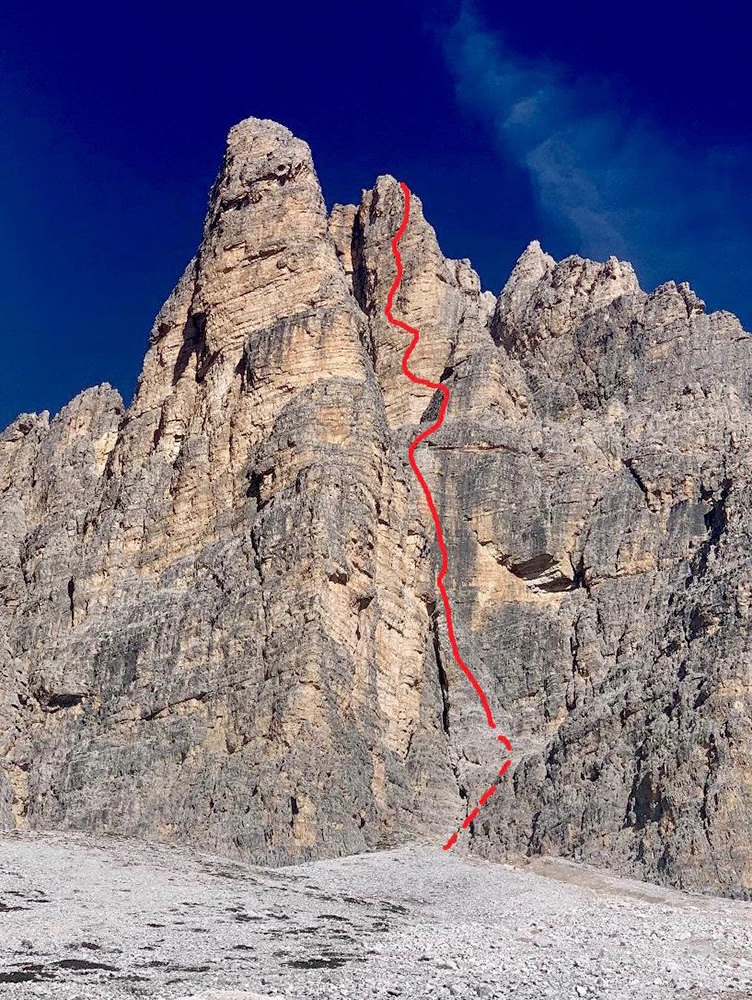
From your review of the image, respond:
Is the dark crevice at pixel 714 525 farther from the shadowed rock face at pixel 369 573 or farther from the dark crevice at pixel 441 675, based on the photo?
the dark crevice at pixel 441 675

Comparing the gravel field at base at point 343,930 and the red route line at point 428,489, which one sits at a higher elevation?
the red route line at point 428,489

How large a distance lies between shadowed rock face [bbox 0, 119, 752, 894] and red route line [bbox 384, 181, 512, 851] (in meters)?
0.46

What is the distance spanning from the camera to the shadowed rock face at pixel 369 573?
Answer: 38.9 metres

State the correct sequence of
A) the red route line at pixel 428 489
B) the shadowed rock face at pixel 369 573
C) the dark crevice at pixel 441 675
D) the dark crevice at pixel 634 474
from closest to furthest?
the shadowed rock face at pixel 369 573 < the red route line at pixel 428 489 < the dark crevice at pixel 441 675 < the dark crevice at pixel 634 474

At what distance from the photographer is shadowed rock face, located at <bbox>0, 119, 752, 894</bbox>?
38.9 meters

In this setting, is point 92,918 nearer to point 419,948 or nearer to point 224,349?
point 419,948

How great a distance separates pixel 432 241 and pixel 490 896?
141 feet

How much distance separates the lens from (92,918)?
24.1 metres

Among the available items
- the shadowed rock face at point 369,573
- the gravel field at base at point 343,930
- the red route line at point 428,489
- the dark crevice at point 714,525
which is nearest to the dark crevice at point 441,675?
the shadowed rock face at point 369,573

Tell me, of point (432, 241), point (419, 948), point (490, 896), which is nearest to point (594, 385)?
point (432, 241)

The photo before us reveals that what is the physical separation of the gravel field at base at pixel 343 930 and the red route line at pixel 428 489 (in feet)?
25.5

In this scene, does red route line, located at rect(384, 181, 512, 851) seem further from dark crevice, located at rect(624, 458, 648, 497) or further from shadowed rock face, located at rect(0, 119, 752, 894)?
dark crevice, located at rect(624, 458, 648, 497)

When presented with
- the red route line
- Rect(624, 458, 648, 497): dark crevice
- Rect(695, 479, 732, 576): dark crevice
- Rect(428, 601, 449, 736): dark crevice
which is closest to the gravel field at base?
the red route line

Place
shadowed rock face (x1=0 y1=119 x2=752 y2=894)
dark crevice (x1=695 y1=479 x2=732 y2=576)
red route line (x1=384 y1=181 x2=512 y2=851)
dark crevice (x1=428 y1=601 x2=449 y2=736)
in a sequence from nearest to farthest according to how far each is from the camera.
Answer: shadowed rock face (x1=0 y1=119 x2=752 y2=894) → red route line (x1=384 y1=181 x2=512 y2=851) → dark crevice (x1=695 y1=479 x2=732 y2=576) → dark crevice (x1=428 y1=601 x2=449 y2=736)
